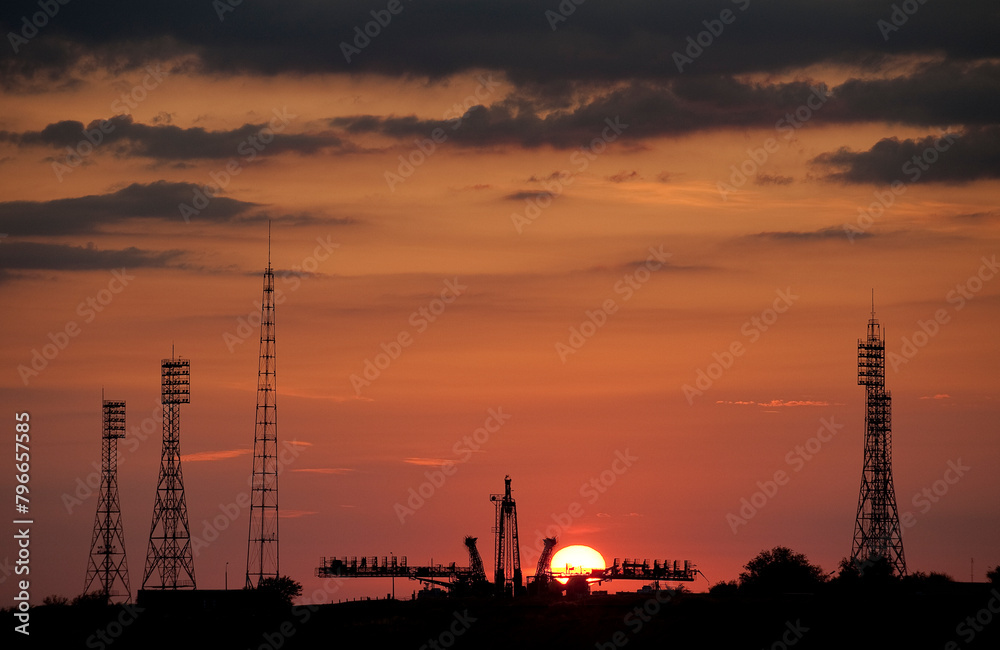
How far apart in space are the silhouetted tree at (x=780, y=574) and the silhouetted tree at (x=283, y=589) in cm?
3949

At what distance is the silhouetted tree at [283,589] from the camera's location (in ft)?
389

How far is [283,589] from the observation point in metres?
130

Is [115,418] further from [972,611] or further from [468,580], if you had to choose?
[972,611]

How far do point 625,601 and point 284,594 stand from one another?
44.5 meters

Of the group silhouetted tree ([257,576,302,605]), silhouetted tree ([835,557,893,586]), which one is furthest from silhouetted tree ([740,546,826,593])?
silhouetted tree ([257,576,302,605])

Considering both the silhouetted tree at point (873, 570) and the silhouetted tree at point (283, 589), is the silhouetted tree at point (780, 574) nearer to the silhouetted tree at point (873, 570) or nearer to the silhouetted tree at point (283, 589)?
the silhouetted tree at point (873, 570)

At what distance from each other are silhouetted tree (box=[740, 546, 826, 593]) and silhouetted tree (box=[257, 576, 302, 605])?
39.5 metres

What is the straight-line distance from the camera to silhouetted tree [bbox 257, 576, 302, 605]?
389 ft

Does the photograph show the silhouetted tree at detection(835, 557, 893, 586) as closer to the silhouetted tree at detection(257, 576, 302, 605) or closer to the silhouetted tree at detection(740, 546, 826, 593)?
the silhouetted tree at detection(740, 546, 826, 593)

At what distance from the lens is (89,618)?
105562mm

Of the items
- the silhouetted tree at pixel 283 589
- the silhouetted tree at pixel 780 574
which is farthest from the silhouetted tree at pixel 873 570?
the silhouetted tree at pixel 283 589

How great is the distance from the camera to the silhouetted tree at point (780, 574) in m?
115

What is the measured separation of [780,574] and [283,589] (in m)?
47.0

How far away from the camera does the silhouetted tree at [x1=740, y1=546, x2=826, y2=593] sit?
11478 cm
